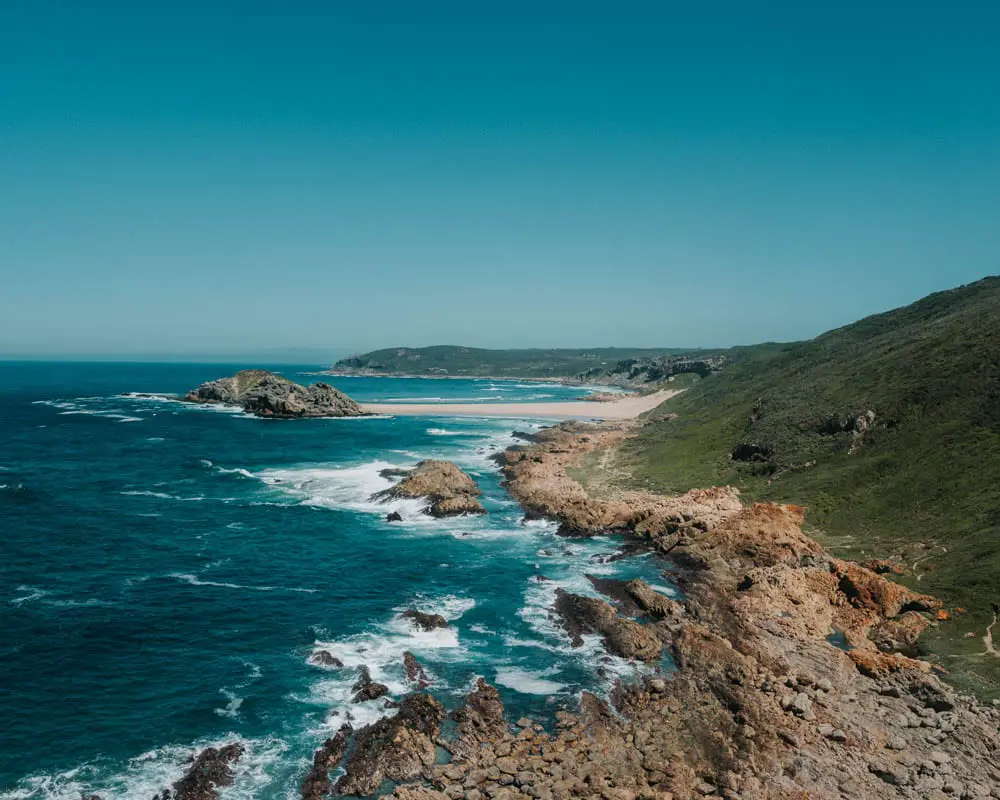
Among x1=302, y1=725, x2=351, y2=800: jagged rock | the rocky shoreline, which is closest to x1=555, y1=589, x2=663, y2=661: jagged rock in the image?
the rocky shoreline

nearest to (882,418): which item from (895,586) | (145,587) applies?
(895,586)

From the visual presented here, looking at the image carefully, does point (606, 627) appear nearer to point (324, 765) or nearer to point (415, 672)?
point (415, 672)

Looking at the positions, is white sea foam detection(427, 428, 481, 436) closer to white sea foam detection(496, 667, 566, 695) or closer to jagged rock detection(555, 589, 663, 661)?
jagged rock detection(555, 589, 663, 661)

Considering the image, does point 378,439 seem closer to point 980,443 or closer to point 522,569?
point 522,569

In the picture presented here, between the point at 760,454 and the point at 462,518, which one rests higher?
the point at 760,454

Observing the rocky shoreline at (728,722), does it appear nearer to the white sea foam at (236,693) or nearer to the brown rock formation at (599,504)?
the white sea foam at (236,693)
